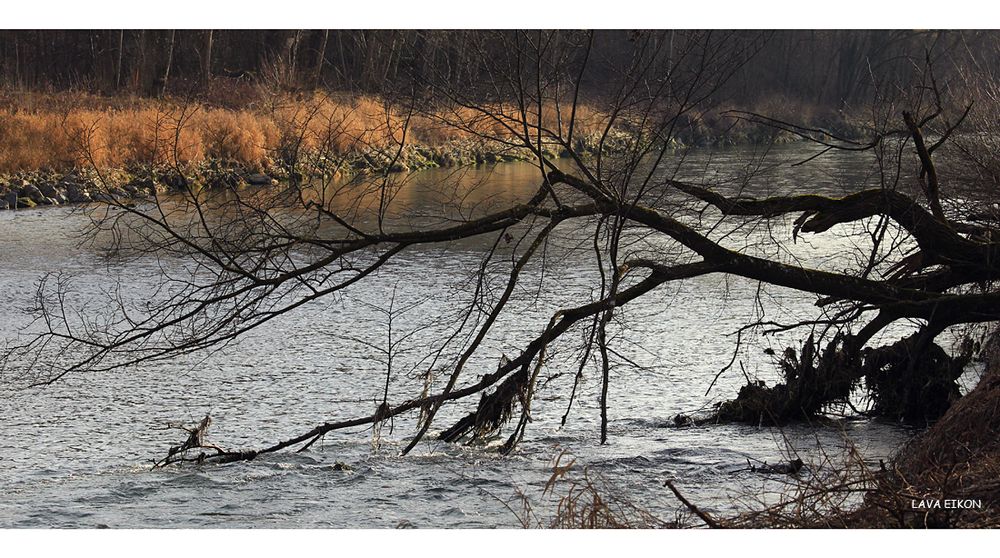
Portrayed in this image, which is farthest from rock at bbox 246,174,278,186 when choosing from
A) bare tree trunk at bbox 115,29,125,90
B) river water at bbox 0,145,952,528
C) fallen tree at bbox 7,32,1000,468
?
fallen tree at bbox 7,32,1000,468

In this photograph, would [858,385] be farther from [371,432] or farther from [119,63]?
[119,63]

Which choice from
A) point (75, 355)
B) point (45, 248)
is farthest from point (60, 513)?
point (45, 248)

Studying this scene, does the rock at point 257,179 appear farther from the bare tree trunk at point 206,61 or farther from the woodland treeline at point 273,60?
the bare tree trunk at point 206,61

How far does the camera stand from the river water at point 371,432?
5.34 metres

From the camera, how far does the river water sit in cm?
534

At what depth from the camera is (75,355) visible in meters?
8.09

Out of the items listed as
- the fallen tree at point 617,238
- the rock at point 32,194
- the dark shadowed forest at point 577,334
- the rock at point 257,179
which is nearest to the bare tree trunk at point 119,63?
the rock at point 32,194

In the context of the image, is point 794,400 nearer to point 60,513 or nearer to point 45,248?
Answer: point 60,513

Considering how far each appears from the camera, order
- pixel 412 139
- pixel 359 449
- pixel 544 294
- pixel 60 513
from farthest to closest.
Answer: pixel 412 139 → pixel 544 294 → pixel 359 449 → pixel 60 513

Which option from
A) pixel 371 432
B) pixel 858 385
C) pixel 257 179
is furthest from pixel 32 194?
pixel 858 385

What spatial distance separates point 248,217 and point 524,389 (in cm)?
178

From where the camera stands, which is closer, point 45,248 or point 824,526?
point 824,526

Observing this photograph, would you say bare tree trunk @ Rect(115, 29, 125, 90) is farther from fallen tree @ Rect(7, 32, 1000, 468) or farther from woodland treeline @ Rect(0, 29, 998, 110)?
fallen tree @ Rect(7, 32, 1000, 468)

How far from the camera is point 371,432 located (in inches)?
264
